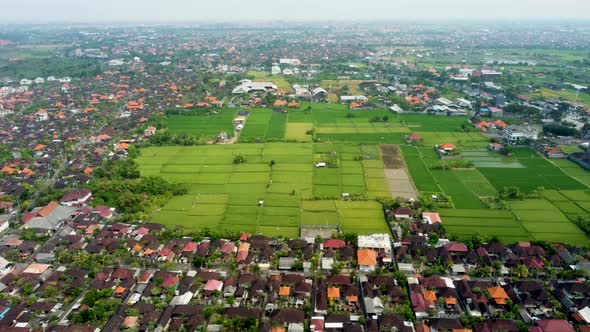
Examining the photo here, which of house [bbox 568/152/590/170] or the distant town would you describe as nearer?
the distant town

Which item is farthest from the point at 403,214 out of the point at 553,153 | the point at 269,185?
the point at 553,153

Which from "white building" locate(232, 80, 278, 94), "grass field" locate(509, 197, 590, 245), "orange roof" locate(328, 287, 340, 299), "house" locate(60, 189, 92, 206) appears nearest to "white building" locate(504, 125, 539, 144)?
"grass field" locate(509, 197, 590, 245)

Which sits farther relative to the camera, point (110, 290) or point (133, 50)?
point (133, 50)

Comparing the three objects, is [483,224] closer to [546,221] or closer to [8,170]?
[546,221]

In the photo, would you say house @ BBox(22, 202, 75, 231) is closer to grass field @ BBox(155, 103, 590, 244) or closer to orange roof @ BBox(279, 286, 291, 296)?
grass field @ BBox(155, 103, 590, 244)

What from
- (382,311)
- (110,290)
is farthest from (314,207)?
(110,290)

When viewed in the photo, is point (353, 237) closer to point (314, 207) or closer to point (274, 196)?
point (314, 207)
